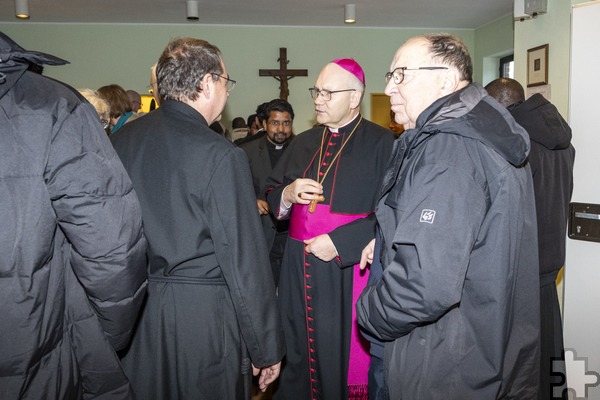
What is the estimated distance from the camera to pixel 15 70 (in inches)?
54.7

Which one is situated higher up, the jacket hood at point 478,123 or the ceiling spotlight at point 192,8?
the ceiling spotlight at point 192,8

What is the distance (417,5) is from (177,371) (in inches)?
→ 294

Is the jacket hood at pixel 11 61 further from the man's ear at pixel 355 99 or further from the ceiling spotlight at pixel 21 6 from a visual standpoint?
the ceiling spotlight at pixel 21 6

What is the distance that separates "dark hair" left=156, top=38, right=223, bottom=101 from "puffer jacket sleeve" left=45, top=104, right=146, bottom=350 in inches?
22.3

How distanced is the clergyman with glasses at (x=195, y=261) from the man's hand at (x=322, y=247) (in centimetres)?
60

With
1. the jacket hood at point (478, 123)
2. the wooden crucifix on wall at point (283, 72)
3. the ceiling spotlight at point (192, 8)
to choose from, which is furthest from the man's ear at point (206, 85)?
the wooden crucifix on wall at point (283, 72)

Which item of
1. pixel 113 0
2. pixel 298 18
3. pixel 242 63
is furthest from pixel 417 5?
pixel 113 0

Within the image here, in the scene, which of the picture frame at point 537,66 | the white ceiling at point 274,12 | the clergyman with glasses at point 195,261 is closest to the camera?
the clergyman with glasses at point 195,261

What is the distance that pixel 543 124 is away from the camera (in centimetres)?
262

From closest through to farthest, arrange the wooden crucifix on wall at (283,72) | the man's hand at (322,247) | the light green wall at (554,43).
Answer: the man's hand at (322,247)
the light green wall at (554,43)
the wooden crucifix on wall at (283,72)


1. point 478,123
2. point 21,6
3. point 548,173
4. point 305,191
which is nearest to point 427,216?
point 478,123

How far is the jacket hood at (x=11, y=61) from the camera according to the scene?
1.35 m

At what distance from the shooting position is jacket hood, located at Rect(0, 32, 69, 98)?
1354 millimetres

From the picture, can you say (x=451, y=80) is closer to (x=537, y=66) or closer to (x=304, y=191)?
(x=304, y=191)
